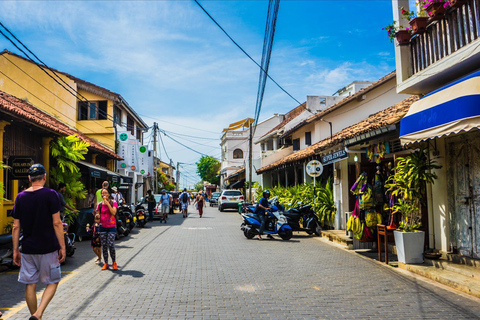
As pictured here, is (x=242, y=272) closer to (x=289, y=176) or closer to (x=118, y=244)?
(x=118, y=244)

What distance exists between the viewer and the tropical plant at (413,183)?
8.57 m

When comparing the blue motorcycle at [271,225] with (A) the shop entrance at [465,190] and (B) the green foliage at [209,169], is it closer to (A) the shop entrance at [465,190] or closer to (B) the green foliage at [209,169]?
(A) the shop entrance at [465,190]

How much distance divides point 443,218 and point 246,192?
3106 cm

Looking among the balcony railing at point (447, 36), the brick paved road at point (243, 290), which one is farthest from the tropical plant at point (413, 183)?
the balcony railing at point (447, 36)

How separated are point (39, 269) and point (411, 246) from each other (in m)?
7.01

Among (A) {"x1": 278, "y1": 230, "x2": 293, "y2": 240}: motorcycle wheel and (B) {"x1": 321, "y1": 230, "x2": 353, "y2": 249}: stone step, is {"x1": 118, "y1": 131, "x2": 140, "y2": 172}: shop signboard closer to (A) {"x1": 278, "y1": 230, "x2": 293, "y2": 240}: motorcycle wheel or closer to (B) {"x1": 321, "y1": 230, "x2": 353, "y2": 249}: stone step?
(A) {"x1": 278, "y1": 230, "x2": 293, "y2": 240}: motorcycle wheel

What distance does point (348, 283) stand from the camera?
287 inches

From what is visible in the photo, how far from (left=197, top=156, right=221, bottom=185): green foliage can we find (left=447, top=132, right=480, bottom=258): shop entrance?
6973 centimetres

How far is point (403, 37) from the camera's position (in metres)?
9.64

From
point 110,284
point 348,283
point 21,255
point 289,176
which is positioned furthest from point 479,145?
point 289,176

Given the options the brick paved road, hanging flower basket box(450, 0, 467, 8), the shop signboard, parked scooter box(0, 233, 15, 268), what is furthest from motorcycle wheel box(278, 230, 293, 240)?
the shop signboard

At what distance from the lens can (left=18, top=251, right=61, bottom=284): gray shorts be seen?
15.7 feet

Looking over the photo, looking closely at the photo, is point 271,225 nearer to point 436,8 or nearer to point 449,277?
point 449,277

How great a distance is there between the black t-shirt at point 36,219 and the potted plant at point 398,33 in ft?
27.6
